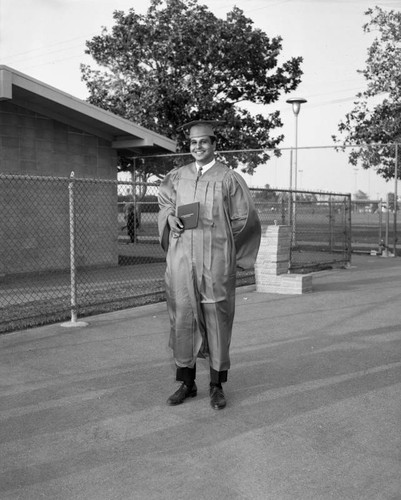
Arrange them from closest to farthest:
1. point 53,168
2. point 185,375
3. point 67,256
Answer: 1. point 185,375
2. point 53,168
3. point 67,256

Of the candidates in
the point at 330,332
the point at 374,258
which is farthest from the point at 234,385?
the point at 374,258

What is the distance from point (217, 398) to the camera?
438 centimetres

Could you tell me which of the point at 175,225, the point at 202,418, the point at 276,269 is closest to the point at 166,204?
the point at 175,225

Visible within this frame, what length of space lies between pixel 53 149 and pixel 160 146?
Answer: 226 centimetres

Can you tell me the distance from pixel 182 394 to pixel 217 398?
268 mm

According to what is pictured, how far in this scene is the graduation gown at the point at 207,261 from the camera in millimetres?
4309

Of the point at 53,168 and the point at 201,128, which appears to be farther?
the point at 53,168

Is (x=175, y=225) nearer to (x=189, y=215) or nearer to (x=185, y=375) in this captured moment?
(x=189, y=215)

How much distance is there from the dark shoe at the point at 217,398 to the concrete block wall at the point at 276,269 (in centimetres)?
531

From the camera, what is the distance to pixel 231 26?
73.3 feet

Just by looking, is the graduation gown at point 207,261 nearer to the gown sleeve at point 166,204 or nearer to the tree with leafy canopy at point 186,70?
the gown sleeve at point 166,204

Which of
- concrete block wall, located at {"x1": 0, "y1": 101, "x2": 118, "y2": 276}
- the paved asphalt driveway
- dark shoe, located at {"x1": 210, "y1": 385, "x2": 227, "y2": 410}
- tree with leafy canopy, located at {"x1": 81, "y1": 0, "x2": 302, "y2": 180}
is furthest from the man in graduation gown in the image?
tree with leafy canopy, located at {"x1": 81, "y1": 0, "x2": 302, "y2": 180}

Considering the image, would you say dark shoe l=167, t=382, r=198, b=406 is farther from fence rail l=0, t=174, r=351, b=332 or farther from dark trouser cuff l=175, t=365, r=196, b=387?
fence rail l=0, t=174, r=351, b=332

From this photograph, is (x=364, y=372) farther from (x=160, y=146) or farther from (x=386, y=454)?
(x=160, y=146)
